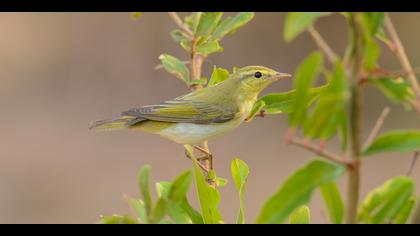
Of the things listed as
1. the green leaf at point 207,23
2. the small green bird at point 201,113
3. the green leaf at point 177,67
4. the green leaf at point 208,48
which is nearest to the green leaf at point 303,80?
the green leaf at point 207,23

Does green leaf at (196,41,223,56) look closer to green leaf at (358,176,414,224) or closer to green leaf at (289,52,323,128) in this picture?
green leaf at (358,176,414,224)

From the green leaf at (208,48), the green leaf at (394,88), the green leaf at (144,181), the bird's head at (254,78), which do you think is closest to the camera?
the green leaf at (394,88)

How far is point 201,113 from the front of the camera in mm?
4145

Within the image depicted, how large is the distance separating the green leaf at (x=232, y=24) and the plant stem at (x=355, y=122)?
40.2 inches

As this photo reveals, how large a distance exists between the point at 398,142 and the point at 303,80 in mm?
220

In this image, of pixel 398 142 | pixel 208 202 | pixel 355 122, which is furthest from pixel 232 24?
pixel 355 122

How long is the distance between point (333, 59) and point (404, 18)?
11.4 meters

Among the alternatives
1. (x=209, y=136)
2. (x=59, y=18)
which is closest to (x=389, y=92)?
(x=209, y=136)

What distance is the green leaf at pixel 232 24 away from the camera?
203cm

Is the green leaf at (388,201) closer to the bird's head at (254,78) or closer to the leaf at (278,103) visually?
the leaf at (278,103)

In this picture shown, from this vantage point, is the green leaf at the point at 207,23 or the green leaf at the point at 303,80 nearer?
the green leaf at the point at 303,80

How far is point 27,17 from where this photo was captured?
12109 millimetres

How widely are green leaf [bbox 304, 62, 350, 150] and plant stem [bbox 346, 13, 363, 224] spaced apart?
0.02m
